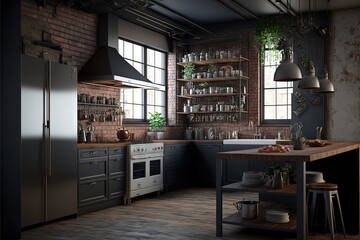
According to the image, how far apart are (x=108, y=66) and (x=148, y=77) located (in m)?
2.38

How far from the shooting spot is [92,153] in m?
6.52

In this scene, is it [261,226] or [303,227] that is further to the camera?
[261,226]

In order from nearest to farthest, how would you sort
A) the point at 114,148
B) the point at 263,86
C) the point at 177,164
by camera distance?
the point at 114,148, the point at 177,164, the point at 263,86

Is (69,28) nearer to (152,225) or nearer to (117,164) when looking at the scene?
(117,164)

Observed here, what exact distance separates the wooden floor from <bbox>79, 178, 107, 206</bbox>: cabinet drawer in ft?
0.66

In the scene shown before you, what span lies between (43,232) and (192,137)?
5272 mm

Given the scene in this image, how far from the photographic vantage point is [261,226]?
467 cm

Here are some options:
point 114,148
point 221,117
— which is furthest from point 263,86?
point 114,148

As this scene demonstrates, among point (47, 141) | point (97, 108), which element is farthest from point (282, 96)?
point (47, 141)

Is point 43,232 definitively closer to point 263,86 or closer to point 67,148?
point 67,148

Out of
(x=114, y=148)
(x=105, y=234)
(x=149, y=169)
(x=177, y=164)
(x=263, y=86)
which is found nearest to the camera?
(x=105, y=234)

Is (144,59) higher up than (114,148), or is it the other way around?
(144,59)

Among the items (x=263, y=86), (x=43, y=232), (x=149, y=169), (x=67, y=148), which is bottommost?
(x=43, y=232)

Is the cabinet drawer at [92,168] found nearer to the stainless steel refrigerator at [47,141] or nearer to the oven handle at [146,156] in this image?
the stainless steel refrigerator at [47,141]
